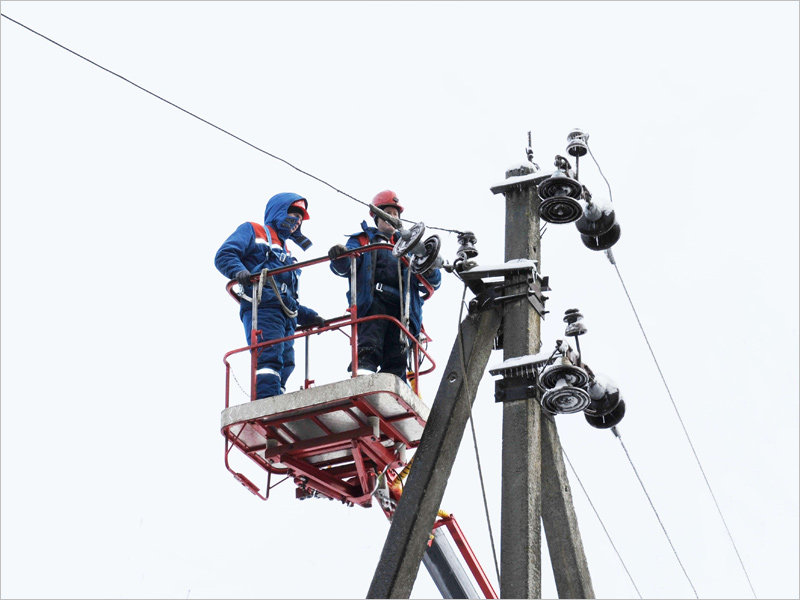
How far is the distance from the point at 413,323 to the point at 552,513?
3488 millimetres

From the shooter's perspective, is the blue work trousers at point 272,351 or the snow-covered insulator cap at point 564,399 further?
the blue work trousers at point 272,351

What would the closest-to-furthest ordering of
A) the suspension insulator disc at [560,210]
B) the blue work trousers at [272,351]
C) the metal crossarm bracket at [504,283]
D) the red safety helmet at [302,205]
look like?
the metal crossarm bracket at [504,283]
the suspension insulator disc at [560,210]
the blue work trousers at [272,351]
the red safety helmet at [302,205]

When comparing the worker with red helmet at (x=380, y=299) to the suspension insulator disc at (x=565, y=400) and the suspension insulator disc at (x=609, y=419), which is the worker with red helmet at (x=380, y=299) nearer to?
the suspension insulator disc at (x=609, y=419)

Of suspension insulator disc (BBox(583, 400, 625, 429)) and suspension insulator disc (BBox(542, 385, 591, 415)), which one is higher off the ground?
suspension insulator disc (BBox(583, 400, 625, 429))

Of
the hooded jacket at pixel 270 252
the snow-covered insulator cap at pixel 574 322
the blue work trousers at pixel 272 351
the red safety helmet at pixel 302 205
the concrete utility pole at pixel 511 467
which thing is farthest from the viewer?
the red safety helmet at pixel 302 205

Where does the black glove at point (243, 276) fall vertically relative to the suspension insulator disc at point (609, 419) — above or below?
above

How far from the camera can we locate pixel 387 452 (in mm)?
→ 10594

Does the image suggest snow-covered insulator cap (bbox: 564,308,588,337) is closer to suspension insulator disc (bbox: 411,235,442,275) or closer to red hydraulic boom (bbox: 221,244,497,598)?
suspension insulator disc (bbox: 411,235,442,275)

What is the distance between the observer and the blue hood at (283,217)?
11375mm

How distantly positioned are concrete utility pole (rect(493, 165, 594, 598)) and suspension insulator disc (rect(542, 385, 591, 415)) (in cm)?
11

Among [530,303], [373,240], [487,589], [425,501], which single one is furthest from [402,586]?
[487,589]

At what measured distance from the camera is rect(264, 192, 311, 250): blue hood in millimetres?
11375

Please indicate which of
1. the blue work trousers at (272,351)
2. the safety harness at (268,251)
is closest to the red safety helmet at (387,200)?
the safety harness at (268,251)

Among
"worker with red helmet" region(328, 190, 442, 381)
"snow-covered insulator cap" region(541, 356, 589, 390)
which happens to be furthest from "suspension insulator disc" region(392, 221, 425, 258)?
"worker with red helmet" region(328, 190, 442, 381)
